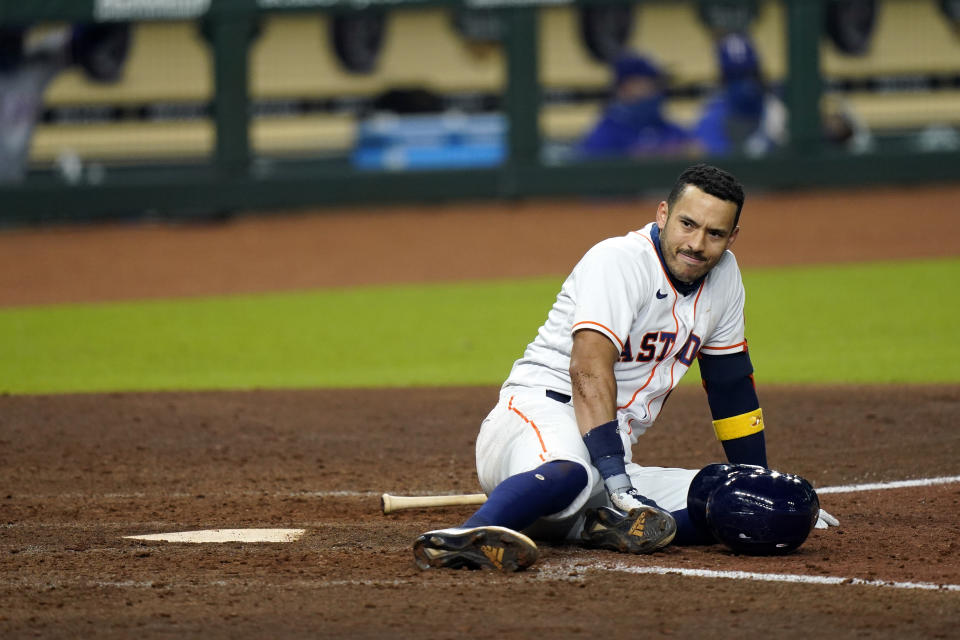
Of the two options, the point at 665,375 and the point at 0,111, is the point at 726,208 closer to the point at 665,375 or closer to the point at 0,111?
the point at 665,375

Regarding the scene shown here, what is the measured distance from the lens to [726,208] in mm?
3928

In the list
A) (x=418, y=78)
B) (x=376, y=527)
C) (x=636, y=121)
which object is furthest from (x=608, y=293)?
(x=418, y=78)

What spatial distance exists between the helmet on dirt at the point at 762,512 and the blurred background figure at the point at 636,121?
12.2m

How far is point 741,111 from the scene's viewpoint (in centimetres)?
1602

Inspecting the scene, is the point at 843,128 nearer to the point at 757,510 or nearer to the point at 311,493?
the point at 311,493

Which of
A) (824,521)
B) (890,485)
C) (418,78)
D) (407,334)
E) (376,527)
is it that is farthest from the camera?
(418,78)

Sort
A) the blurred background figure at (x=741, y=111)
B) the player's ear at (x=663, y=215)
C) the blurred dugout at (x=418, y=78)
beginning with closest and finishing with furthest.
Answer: the player's ear at (x=663, y=215), the blurred dugout at (x=418, y=78), the blurred background figure at (x=741, y=111)

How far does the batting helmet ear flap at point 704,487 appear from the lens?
3896 millimetres

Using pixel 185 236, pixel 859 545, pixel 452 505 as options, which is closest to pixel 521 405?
pixel 452 505

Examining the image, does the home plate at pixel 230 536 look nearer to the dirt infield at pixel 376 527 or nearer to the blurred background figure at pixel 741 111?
the dirt infield at pixel 376 527

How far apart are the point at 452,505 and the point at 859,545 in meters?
1.36

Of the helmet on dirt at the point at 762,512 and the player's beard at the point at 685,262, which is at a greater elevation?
the player's beard at the point at 685,262

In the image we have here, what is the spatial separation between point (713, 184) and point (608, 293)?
43 centimetres

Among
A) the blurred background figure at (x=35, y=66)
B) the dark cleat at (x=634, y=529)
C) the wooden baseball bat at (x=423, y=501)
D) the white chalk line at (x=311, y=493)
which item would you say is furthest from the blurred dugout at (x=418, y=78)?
the dark cleat at (x=634, y=529)
